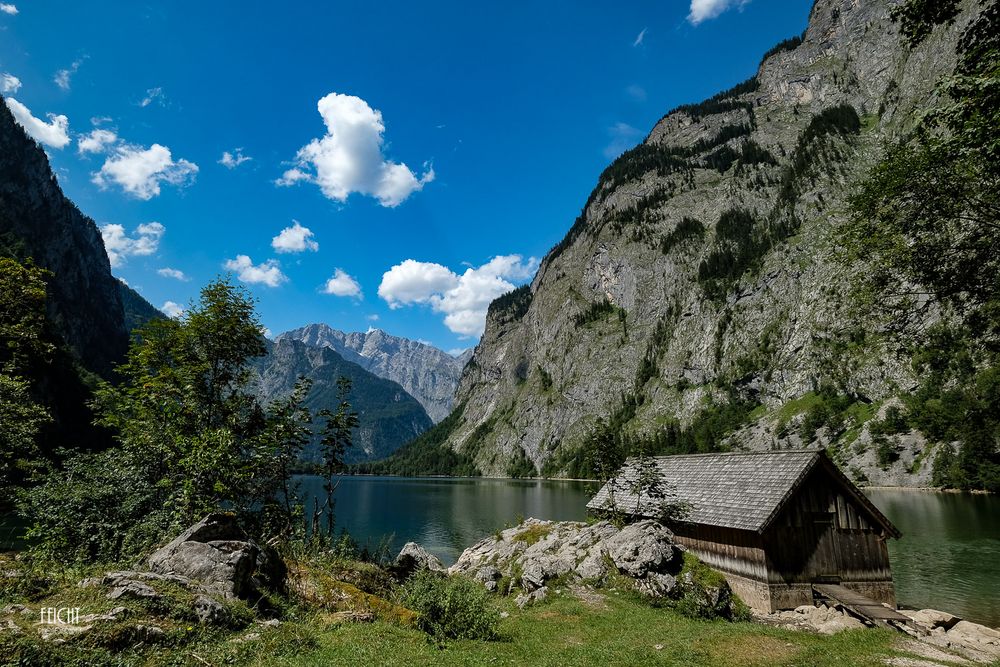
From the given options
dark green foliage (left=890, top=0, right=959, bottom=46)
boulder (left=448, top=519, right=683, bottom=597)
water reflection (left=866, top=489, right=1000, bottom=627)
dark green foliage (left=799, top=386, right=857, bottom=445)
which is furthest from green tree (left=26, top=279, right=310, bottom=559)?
dark green foliage (left=799, top=386, right=857, bottom=445)

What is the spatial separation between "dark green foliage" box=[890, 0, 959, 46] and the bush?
23.1 meters

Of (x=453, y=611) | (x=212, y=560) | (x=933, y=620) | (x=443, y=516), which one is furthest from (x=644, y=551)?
(x=443, y=516)

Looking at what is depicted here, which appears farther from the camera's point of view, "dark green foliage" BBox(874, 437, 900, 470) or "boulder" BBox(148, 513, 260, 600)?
"dark green foliage" BBox(874, 437, 900, 470)

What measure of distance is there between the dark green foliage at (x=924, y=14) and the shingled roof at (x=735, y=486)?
20.6 meters

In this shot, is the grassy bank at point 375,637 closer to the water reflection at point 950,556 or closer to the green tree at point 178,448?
the green tree at point 178,448

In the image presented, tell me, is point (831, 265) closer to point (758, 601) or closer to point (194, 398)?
point (758, 601)

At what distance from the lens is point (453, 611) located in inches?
619

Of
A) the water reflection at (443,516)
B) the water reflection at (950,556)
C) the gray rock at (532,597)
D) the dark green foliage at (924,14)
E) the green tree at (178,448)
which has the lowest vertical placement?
the water reflection at (443,516)

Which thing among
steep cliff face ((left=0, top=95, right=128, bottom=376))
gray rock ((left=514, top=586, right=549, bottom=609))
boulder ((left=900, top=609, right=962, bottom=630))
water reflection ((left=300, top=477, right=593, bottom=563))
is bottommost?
water reflection ((left=300, top=477, right=593, bottom=563))

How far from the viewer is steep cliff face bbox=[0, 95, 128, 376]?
549 feet

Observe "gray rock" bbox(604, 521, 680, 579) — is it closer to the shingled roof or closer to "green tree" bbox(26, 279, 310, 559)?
the shingled roof

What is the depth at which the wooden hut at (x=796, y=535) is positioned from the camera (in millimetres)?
25469

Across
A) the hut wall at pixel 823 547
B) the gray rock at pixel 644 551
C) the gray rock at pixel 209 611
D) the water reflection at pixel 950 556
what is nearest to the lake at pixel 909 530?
the water reflection at pixel 950 556

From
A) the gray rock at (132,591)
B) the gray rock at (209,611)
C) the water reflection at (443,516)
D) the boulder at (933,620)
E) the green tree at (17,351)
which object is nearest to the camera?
the gray rock at (132,591)
